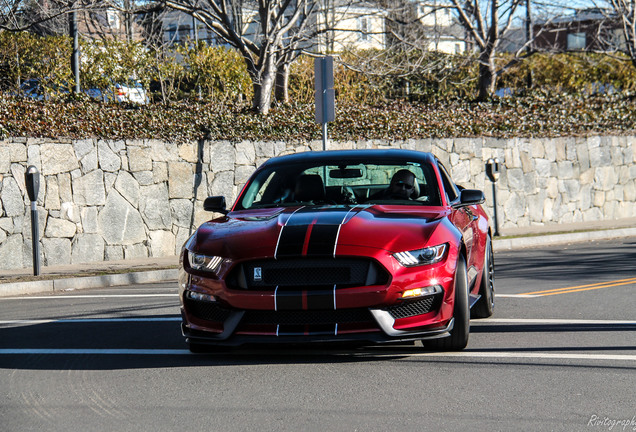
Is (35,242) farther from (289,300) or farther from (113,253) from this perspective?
(289,300)

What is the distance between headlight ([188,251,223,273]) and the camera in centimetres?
611

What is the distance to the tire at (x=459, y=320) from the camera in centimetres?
625

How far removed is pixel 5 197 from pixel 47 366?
8281 mm

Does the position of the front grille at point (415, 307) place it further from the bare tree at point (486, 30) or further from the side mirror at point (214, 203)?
the bare tree at point (486, 30)

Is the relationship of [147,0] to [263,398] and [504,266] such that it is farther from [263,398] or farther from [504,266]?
[263,398]

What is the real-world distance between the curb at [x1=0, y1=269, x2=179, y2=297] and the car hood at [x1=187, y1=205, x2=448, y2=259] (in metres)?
5.94

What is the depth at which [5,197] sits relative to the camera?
1404cm

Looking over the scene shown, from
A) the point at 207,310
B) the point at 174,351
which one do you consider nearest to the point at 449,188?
the point at 207,310

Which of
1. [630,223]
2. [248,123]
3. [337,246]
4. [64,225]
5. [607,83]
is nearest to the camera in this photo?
[337,246]

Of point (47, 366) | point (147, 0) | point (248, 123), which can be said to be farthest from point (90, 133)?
point (47, 366)

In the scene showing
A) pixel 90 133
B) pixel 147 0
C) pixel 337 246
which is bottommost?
pixel 337 246

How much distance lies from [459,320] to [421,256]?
62 cm

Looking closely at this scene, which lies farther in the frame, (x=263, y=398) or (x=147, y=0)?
(x=147, y=0)

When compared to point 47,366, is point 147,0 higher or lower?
higher
